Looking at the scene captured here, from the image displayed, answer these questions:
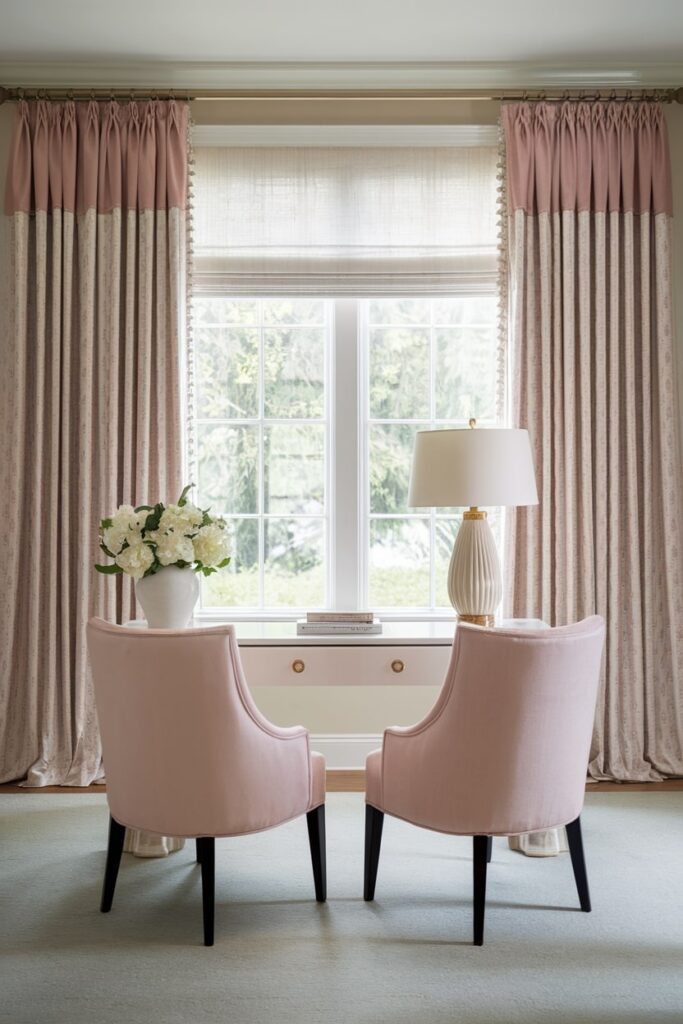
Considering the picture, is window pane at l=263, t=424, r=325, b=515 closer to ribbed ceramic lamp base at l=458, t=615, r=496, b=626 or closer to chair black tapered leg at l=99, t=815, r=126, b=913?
ribbed ceramic lamp base at l=458, t=615, r=496, b=626

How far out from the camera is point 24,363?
148 inches

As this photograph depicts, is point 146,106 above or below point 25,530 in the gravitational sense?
above

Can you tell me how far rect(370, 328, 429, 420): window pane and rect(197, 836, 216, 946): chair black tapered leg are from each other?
7.19 feet

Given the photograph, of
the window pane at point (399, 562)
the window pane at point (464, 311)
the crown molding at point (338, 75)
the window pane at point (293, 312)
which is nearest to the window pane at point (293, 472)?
the window pane at point (399, 562)

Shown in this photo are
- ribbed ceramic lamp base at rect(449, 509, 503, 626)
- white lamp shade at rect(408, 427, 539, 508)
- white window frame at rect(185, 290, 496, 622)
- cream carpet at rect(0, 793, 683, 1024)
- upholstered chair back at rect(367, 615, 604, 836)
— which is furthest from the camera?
white window frame at rect(185, 290, 496, 622)

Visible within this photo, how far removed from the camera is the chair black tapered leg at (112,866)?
2.59m

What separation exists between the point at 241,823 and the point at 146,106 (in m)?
2.86

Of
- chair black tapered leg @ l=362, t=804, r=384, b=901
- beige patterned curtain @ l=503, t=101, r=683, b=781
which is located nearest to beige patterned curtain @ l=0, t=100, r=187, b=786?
beige patterned curtain @ l=503, t=101, r=683, b=781

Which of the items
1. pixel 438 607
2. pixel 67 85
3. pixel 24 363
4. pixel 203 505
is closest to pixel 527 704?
pixel 438 607

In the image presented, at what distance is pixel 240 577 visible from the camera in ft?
13.4

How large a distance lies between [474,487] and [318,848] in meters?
1.20

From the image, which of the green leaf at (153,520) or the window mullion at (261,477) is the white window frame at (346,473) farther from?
the green leaf at (153,520)

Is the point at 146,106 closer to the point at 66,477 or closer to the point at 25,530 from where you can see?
the point at 66,477

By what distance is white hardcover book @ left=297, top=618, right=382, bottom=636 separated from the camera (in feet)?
10.1
